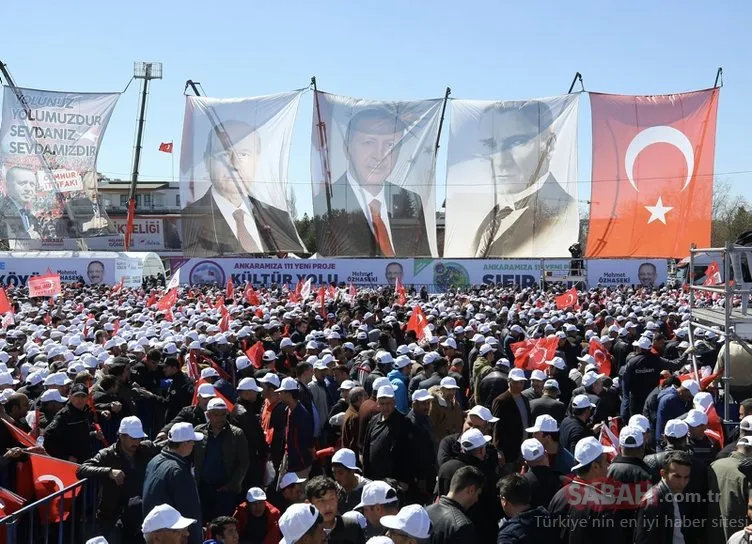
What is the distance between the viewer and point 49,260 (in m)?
36.4

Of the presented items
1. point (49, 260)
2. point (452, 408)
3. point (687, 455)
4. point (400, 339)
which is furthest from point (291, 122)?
point (687, 455)

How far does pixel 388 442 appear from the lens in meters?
6.54

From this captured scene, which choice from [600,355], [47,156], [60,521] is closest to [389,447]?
[60,521]

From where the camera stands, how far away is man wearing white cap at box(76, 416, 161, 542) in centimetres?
627

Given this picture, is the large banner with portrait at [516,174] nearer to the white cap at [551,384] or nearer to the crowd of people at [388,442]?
the crowd of people at [388,442]

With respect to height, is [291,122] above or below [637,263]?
above

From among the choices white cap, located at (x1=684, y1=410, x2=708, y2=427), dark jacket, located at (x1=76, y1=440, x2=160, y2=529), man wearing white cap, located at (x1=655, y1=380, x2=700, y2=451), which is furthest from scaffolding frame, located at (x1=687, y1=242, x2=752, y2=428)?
dark jacket, located at (x1=76, y1=440, x2=160, y2=529)

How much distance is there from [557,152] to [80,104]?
2248 centimetres

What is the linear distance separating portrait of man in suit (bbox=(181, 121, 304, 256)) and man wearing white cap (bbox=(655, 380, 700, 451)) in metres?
36.2

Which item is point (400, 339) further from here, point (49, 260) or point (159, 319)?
point (49, 260)

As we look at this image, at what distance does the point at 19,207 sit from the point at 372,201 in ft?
56.7

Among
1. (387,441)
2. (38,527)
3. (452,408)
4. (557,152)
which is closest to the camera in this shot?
(38,527)

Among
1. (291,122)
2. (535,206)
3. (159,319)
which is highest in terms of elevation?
(291,122)

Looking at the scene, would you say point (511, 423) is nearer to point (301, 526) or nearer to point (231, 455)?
point (231, 455)
